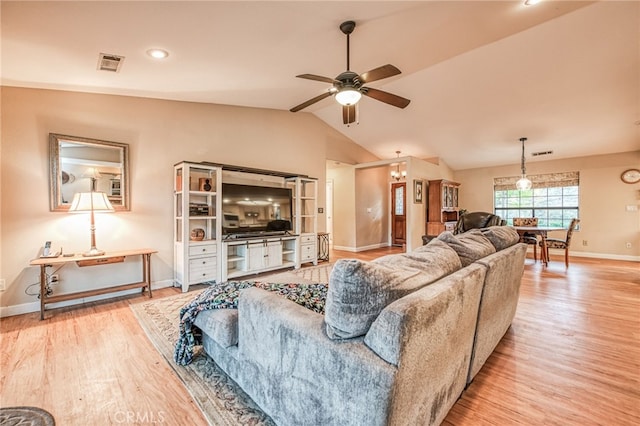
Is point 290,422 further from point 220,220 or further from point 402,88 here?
point 402,88

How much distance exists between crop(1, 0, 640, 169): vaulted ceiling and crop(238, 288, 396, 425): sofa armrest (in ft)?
7.29

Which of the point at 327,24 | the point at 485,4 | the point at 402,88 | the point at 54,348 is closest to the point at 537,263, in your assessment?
the point at 402,88

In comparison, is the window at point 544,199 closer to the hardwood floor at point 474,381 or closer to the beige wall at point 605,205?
the beige wall at point 605,205

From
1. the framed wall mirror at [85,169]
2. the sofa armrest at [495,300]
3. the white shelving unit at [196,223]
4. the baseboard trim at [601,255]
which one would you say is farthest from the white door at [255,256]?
the baseboard trim at [601,255]

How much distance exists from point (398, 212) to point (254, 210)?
17.8 feet

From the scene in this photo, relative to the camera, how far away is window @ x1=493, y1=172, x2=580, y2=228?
22.6ft

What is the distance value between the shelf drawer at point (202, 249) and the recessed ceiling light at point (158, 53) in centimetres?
236

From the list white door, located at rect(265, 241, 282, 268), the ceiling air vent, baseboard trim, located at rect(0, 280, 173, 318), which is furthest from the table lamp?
white door, located at rect(265, 241, 282, 268)

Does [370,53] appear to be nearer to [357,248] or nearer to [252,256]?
[252,256]

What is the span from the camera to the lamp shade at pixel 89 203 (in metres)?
3.18

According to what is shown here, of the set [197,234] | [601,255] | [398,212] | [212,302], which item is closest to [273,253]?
[197,234]

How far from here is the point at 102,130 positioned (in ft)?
11.7

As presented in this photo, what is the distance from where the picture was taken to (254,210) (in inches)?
191

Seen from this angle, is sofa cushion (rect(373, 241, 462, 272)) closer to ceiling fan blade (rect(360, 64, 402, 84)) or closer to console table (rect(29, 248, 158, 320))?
ceiling fan blade (rect(360, 64, 402, 84))
